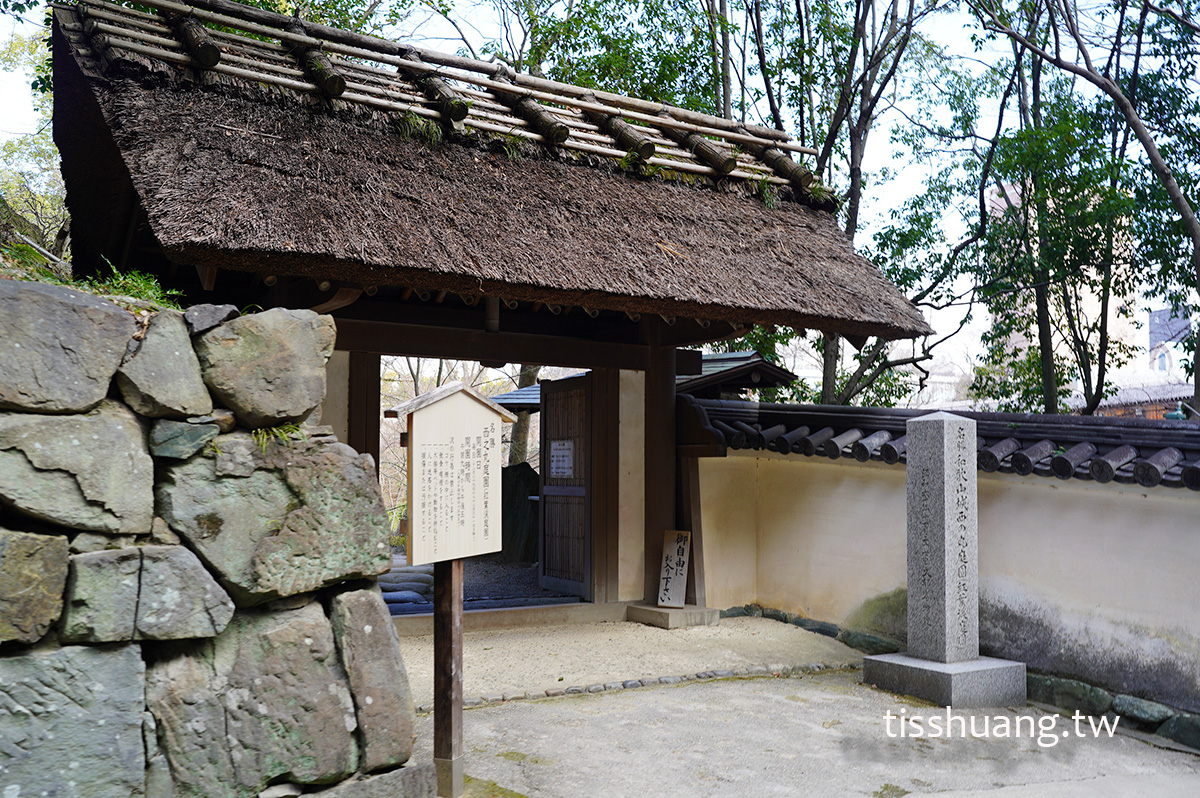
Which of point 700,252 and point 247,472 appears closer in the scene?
point 247,472

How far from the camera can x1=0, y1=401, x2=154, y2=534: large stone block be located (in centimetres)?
243

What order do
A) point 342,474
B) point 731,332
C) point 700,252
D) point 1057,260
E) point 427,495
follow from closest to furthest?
point 342,474, point 427,495, point 700,252, point 731,332, point 1057,260

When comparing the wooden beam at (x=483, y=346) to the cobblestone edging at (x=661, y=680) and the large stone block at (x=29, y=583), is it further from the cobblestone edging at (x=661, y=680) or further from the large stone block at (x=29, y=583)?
the large stone block at (x=29, y=583)

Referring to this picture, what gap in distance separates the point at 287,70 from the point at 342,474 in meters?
4.03

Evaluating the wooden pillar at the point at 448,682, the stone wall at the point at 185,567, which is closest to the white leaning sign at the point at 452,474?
the wooden pillar at the point at 448,682

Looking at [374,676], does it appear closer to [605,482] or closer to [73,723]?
[73,723]

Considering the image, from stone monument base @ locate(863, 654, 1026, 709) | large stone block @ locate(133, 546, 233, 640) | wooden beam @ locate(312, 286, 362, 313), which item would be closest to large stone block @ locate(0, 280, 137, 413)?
large stone block @ locate(133, 546, 233, 640)

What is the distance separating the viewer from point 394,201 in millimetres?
5375

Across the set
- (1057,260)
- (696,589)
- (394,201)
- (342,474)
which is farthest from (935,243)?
(342,474)

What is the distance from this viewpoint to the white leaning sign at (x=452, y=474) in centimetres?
338

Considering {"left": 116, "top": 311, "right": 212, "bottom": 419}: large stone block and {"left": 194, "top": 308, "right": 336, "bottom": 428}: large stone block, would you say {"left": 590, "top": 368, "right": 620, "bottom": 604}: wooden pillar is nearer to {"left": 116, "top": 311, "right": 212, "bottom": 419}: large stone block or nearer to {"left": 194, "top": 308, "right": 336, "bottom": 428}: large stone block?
{"left": 194, "top": 308, "right": 336, "bottom": 428}: large stone block

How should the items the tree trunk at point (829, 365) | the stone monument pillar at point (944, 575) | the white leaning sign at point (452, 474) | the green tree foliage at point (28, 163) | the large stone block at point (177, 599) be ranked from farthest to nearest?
the green tree foliage at point (28, 163), the tree trunk at point (829, 365), the stone monument pillar at point (944, 575), the white leaning sign at point (452, 474), the large stone block at point (177, 599)

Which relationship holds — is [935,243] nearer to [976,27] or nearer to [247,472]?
[976,27]

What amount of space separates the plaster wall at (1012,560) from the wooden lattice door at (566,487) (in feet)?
3.44
